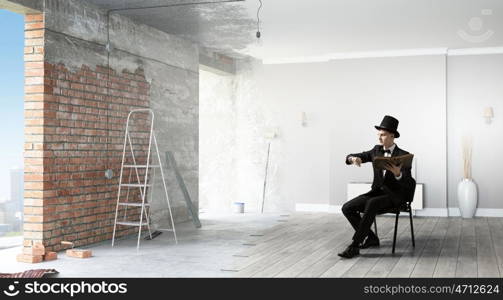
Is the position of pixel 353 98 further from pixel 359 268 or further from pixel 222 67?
pixel 359 268

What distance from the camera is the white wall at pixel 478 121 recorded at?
8.50 m

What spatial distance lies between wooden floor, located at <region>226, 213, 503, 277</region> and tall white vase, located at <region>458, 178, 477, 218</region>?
0.63m

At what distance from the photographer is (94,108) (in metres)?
5.89

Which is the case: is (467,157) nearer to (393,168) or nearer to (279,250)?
(393,168)

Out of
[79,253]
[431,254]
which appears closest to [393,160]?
[431,254]

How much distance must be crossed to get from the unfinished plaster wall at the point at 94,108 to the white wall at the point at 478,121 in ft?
13.8

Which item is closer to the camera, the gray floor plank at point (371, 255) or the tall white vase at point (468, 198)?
the gray floor plank at point (371, 255)

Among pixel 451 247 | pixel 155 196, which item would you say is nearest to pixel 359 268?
pixel 451 247

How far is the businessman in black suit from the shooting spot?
203 inches

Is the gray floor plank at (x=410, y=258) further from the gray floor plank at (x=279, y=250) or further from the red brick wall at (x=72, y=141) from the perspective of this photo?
the red brick wall at (x=72, y=141)

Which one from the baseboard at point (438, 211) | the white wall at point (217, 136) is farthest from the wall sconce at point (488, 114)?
the white wall at point (217, 136)

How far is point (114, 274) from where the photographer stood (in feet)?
14.9

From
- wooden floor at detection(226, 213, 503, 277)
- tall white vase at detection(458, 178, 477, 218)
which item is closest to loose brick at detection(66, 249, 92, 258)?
wooden floor at detection(226, 213, 503, 277)

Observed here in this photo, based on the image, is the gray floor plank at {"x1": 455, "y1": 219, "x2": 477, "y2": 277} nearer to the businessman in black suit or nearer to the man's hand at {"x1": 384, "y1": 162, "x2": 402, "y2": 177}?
the businessman in black suit
